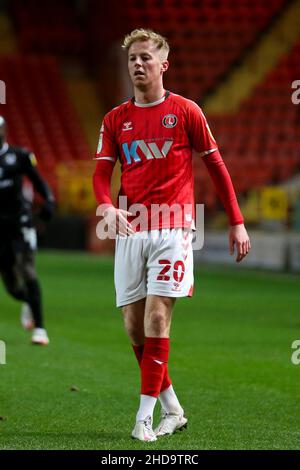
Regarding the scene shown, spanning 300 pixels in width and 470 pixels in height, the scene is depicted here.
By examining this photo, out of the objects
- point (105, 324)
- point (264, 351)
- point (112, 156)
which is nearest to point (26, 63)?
point (105, 324)

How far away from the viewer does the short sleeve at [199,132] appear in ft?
18.5

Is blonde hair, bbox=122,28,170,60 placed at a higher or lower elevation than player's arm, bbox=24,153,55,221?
higher

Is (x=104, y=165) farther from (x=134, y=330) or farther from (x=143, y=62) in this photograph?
(x=134, y=330)

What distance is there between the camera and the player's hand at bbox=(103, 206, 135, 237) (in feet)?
18.0

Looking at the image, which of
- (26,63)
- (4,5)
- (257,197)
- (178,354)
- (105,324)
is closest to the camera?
(178,354)

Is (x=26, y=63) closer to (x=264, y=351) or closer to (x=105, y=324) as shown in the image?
(x=105, y=324)

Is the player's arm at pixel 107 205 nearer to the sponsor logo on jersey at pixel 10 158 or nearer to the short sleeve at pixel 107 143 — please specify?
the short sleeve at pixel 107 143

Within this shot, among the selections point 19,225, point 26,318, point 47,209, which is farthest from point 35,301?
point 26,318

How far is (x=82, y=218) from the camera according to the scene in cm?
2461

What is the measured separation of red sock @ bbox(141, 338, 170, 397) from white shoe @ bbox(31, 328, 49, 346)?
427 centimetres

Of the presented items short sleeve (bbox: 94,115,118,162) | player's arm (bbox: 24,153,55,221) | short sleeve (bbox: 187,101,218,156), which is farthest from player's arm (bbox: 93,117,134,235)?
player's arm (bbox: 24,153,55,221)

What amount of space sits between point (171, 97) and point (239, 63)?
2488 centimetres

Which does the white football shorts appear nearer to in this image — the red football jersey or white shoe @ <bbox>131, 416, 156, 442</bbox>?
the red football jersey

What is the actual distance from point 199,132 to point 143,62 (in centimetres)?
47
